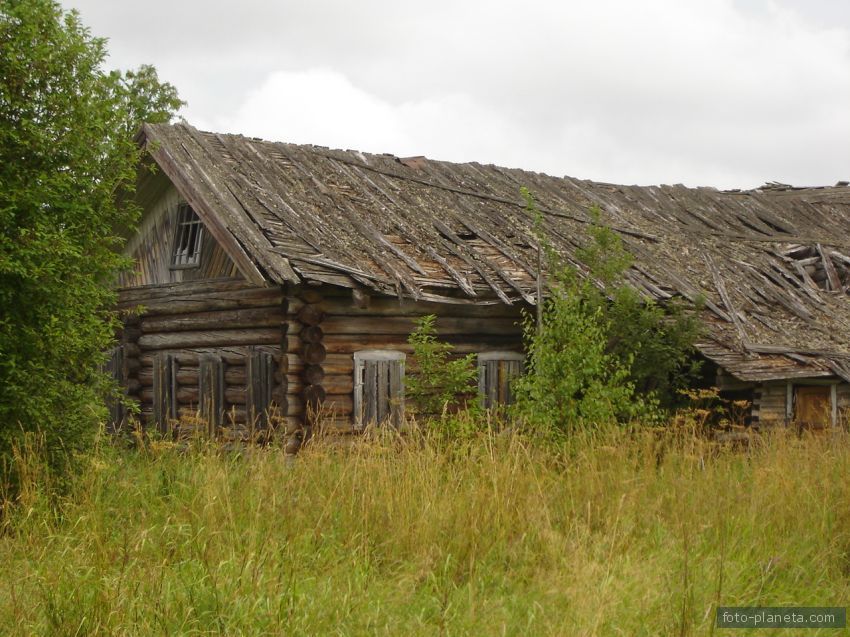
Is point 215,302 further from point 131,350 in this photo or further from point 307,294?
point 131,350

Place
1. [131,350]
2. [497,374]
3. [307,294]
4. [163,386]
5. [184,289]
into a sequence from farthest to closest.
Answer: [131,350] < [163,386] < [184,289] < [497,374] < [307,294]

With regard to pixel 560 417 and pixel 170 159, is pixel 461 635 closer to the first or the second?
pixel 560 417

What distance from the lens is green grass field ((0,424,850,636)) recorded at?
191 inches

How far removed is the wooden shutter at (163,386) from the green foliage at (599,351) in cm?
500

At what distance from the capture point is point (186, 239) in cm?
1368

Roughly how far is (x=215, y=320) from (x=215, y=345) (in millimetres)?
331

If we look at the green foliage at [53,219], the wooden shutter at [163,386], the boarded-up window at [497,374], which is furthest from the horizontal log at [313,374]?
the green foliage at [53,219]

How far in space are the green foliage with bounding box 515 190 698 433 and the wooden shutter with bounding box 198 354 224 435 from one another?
3995mm

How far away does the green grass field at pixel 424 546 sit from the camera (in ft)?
15.9

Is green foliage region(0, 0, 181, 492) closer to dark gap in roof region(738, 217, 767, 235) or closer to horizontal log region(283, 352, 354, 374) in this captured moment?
horizontal log region(283, 352, 354, 374)

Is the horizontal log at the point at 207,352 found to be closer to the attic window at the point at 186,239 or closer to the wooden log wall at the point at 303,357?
the wooden log wall at the point at 303,357

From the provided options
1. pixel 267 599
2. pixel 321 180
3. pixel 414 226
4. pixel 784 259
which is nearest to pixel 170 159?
pixel 321 180

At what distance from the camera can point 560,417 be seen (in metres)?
9.30

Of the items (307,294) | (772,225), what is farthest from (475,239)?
(772,225)
